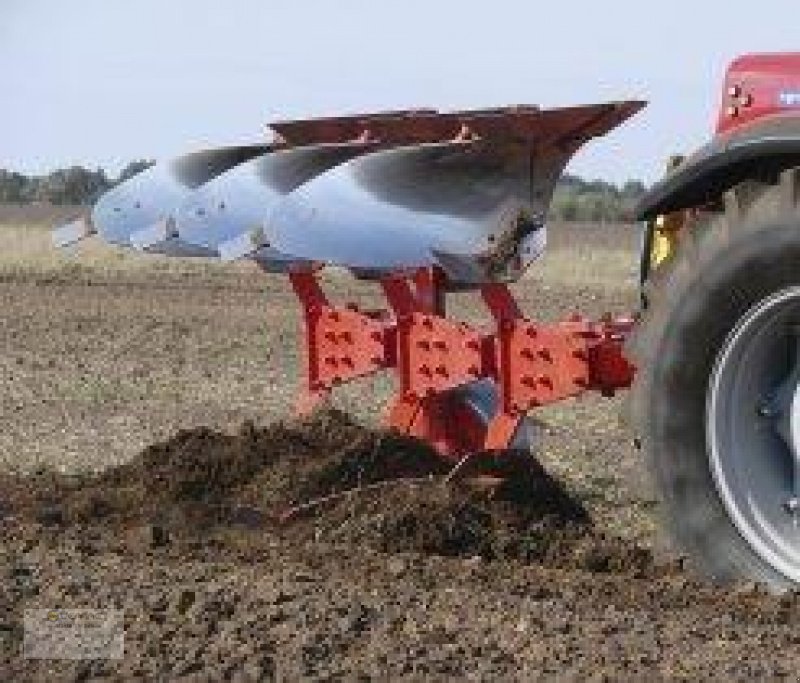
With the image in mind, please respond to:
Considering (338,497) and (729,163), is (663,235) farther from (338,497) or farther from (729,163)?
(729,163)

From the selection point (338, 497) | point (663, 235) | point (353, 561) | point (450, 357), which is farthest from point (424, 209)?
point (353, 561)

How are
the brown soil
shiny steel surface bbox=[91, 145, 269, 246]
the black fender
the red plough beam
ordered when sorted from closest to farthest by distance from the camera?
the brown soil < the black fender < the red plough beam < shiny steel surface bbox=[91, 145, 269, 246]

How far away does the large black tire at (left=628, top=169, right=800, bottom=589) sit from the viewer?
4.70m

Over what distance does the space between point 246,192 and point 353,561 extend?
7.81 ft

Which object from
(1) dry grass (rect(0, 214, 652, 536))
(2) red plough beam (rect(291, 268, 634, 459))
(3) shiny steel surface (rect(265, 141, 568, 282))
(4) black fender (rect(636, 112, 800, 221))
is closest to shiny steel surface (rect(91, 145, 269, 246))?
(2) red plough beam (rect(291, 268, 634, 459))

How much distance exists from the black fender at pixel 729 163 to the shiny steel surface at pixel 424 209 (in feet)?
4.15

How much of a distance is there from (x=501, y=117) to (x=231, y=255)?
0.99m

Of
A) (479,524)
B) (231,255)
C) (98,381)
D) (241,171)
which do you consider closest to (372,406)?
(98,381)

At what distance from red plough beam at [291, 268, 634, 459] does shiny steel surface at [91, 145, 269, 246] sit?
0.54m

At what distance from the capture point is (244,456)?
6.72 meters

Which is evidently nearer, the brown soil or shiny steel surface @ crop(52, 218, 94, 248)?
the brown soil

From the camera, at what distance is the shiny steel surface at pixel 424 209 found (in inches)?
247

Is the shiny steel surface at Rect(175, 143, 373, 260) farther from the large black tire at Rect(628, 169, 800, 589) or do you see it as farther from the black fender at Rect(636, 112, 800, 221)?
the large black tire at Rect(628, 169, 800, 589)

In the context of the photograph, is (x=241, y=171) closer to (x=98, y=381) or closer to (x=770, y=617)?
(x=770, y=617)
